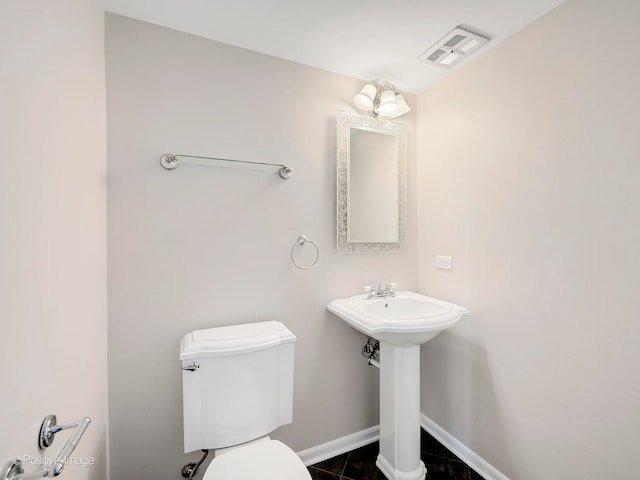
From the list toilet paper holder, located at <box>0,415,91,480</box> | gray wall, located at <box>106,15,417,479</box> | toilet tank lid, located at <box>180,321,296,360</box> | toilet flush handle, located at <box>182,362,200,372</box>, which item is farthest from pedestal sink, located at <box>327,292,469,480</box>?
toilet paper holder, located at <box>0,415,91,480</box>

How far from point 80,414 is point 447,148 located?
2123mm

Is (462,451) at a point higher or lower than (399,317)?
lower

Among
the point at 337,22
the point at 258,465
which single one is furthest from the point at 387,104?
the point at 258,465

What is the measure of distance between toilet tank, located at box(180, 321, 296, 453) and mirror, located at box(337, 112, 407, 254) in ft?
2.37

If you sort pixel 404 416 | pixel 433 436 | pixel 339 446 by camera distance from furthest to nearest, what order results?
1. pixel 433 436
2. pixel 339 446
3. pixel 404 416

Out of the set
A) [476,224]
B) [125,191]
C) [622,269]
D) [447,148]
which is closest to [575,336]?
[622,269]

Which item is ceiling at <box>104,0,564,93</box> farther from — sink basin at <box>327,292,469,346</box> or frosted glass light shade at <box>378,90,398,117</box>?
sink basin at <box>327,292,469,346</box>

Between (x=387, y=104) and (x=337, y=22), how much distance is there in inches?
21.9

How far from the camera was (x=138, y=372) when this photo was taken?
1.30 metres

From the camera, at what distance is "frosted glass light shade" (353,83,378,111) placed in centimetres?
171

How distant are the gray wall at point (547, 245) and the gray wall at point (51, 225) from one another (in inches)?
70.4

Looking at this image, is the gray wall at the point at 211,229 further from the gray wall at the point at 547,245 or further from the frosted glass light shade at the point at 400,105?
the gray wall at the point at 547,245

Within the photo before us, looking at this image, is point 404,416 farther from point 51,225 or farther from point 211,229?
point 51,225

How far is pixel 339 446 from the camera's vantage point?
5.68 feet
